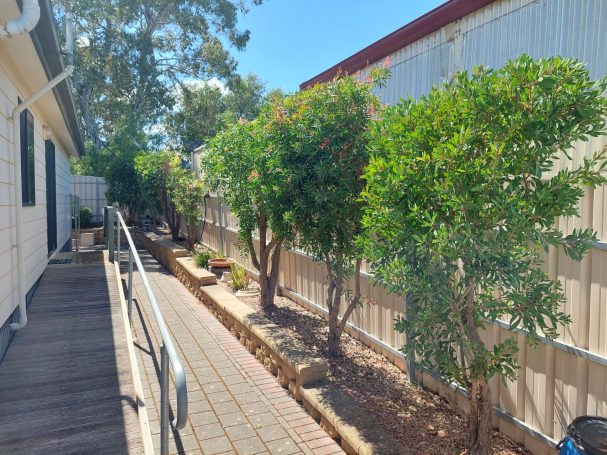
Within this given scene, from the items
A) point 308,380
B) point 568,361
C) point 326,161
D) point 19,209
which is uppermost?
point 326,161

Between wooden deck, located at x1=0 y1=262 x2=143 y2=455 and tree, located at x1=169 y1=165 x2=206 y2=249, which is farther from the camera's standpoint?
tree, located at x1=169 y1=165 x2=206 y2=249

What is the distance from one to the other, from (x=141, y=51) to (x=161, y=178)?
1028 cm

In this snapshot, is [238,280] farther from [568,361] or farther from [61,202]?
[568,361]

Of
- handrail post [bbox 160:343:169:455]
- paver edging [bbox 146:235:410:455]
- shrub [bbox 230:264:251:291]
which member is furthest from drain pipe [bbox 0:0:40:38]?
shrub [bbox 230:264:251:291]

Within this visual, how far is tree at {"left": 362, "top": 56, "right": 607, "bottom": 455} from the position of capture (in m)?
2.31

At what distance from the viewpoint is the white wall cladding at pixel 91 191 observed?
60.2ft

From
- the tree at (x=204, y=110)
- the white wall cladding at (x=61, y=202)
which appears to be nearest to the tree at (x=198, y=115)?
the tree at (x=204, y=110)

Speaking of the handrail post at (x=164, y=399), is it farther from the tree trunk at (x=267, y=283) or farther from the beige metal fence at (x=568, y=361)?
the tree trunk at (x=267, y=283)

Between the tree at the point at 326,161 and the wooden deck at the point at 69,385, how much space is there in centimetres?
205

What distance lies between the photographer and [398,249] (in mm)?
2764

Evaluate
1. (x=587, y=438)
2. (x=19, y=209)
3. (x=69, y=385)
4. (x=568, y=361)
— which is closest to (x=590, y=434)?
(x=587, y=438)

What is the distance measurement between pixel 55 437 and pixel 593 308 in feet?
10.8

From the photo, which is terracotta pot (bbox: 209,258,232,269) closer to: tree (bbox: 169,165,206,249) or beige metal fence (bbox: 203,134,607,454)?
tree (bbox: 169,165,206,249)

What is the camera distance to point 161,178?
13523 millimetres
